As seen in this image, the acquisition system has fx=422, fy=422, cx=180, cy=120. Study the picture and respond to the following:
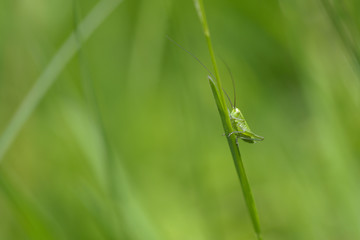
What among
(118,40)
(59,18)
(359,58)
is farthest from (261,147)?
(59,18)

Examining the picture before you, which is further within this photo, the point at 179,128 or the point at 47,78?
the point at 179,128

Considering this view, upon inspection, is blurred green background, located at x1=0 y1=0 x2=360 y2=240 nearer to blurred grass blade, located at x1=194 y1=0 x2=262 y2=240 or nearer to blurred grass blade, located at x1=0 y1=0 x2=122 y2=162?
blurred grass blade, located at x1=0 y1=0 x2=122 y2=162

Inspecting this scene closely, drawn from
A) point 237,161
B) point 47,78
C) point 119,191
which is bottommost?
point 237,161

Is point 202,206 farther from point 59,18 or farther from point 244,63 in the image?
point 59,18

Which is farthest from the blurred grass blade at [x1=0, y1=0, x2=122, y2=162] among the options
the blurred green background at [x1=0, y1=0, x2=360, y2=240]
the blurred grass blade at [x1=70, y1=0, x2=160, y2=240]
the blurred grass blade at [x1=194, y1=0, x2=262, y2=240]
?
the blurred grass blade at [x1=194, y1=0, x2=262, y2=240]

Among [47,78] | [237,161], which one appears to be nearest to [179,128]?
[47,78]

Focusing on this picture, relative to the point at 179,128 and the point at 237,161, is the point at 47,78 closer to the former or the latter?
the point at 237,161

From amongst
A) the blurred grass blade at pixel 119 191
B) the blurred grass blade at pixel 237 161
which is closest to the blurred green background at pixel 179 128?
the blurred grass blade at pixel 119 191
